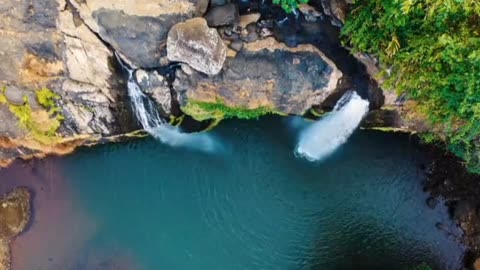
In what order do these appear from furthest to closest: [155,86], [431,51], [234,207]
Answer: [234,207] < [155,86] < [431,51]

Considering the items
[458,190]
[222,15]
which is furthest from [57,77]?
[458,190]

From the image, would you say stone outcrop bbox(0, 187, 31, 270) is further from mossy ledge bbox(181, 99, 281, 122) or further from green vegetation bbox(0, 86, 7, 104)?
mossy ledge bbox(181, 99, 281, 122)

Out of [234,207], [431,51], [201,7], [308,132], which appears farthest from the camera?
[308,132]

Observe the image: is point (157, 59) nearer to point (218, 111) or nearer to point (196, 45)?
point (196, 45)

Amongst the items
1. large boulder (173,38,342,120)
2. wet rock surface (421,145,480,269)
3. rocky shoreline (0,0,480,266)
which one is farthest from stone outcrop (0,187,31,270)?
wet rock surface (421,145,480,269)

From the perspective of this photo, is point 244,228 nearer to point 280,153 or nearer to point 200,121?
point 280,153

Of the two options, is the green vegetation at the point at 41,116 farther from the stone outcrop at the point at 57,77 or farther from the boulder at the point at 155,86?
the boulder at the point at 155,86

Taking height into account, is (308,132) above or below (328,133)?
above
